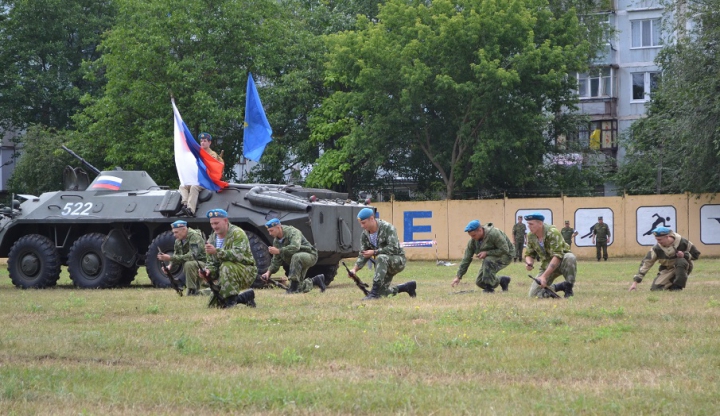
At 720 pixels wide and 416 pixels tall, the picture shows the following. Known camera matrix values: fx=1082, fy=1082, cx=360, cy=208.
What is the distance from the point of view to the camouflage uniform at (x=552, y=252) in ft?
50.9

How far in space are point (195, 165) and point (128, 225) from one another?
223cm

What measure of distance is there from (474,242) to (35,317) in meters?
7.16

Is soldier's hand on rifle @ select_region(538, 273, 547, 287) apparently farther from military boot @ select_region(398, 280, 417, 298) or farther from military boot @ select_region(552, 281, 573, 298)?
military boot @ select_region(398, 280, 417, 298)

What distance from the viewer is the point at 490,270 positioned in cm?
1730

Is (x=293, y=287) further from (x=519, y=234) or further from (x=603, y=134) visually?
(x=603, y=134)

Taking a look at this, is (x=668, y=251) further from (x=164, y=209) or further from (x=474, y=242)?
(x=164, y=209)

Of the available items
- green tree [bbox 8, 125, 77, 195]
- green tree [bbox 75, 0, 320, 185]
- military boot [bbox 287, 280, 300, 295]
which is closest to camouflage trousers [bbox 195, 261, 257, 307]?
military boot [bbox 287, 280, 300, 295]

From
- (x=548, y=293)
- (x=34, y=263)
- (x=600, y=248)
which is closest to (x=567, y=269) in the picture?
(x=548, y=293)

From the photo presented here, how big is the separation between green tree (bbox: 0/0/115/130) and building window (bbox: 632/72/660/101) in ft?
84.9

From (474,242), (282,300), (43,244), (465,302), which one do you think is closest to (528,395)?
(465,302)

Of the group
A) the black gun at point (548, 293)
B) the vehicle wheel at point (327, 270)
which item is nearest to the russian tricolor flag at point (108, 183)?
the vehicle wheel at point (327, 270)

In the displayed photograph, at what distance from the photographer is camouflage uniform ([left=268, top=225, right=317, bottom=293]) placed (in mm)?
17875

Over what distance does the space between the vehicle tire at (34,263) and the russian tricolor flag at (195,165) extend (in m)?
3.50

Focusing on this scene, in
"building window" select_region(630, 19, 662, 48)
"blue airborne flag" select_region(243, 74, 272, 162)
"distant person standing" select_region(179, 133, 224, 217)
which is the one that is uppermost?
"building window" select_region(630, 19, 662, 48)
